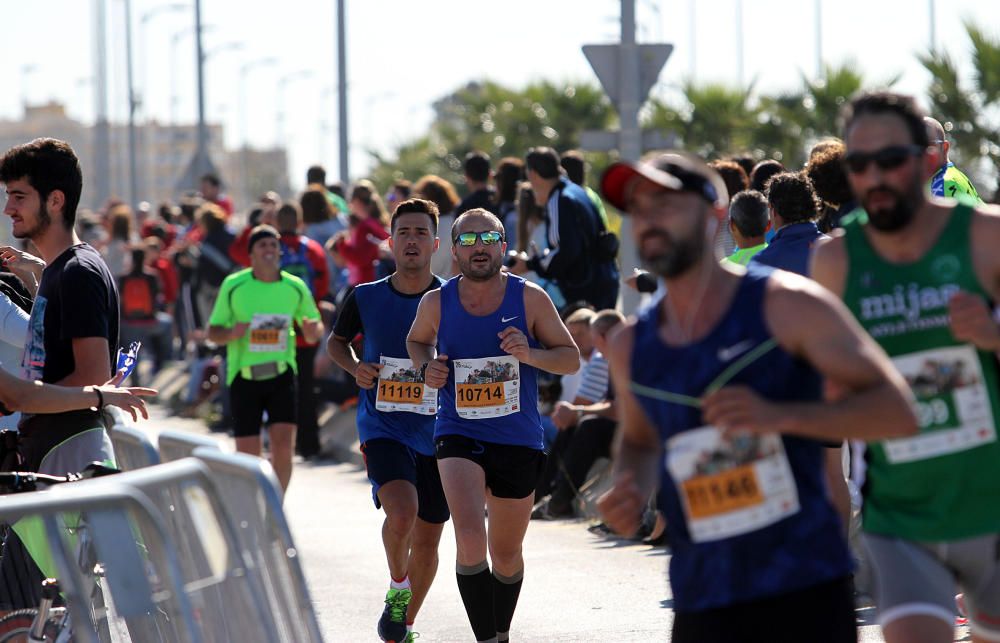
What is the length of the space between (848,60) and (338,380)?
9.43m

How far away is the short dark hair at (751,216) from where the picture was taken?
870 cm

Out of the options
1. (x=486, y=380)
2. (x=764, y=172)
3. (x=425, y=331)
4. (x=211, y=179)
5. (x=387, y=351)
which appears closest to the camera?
(x=486, y=380)

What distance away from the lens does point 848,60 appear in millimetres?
22828

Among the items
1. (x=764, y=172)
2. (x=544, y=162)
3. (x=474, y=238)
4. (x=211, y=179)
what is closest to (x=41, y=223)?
(x=474, y=238)

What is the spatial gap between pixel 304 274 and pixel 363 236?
0.85 metres

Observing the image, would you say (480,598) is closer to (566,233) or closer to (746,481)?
(746,481)

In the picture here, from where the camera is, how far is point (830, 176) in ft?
26.8

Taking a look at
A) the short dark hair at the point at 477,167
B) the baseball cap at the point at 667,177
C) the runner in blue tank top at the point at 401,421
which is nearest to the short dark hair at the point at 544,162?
the short dark hair at the point at 477,167

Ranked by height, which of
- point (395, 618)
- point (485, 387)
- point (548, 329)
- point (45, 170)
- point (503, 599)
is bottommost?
point (395, 618)

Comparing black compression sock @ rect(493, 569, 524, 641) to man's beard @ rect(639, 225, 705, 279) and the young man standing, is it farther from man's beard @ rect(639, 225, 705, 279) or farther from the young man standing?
the young man standing

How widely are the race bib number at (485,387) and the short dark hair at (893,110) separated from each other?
320 cm

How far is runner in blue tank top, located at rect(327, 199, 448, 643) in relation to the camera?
7.86 meters

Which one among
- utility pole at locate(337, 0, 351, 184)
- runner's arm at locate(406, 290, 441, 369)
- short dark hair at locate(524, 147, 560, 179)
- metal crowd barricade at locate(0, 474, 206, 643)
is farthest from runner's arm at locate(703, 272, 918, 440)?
utility pole at locate(337, 0, 351, 184)

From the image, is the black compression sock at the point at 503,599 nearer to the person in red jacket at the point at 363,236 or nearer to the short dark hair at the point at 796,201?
the short dark hair at the point at 796,201
